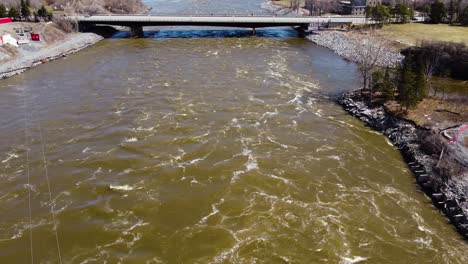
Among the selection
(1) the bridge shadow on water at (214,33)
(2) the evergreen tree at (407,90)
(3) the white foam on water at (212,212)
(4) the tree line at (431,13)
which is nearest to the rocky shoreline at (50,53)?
(1) the bridge shadow on water at (214,33)

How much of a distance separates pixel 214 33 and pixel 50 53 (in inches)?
1383

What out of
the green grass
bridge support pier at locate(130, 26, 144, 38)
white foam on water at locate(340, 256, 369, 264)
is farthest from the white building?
the green grass

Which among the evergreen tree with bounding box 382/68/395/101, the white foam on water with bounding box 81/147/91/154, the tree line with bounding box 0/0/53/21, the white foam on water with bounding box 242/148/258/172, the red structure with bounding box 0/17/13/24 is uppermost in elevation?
the tree line with bounding box 0/0/53/21

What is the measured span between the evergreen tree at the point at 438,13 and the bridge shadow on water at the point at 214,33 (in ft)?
90.4

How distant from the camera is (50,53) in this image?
61969 millimetres

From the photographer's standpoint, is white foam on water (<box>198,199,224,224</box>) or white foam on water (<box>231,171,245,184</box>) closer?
white foam on water (<box>198,199,224,224</box>)

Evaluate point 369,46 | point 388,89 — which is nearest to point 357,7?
point 369,46

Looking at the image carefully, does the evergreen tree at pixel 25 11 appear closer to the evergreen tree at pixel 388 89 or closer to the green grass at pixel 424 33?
the green grass at pixel 424 33

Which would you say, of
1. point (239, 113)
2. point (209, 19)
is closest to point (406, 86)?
point (239, 113)

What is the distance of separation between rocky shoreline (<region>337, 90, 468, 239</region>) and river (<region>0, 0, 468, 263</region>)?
30.7 inches

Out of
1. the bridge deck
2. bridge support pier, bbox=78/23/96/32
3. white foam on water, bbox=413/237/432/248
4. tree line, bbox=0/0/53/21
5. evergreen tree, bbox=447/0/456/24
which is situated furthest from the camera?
the bridge deck

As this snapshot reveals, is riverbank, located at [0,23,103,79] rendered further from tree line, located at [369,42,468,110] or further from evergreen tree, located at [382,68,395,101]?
tree line, located at [369,42,468,110]

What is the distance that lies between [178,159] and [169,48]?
43.1 meters

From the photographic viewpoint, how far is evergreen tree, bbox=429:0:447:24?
2913 inches
